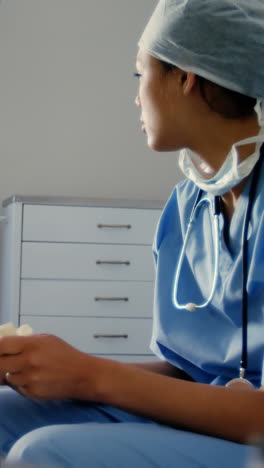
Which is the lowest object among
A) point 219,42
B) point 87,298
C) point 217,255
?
point 87,298

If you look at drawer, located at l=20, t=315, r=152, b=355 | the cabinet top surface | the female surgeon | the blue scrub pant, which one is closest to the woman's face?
the female surgeon

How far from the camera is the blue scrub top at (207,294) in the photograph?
118 cm

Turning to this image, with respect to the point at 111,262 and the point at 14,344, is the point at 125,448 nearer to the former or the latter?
the point at 14,344

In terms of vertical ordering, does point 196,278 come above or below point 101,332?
above

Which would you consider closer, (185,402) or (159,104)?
(185,402)

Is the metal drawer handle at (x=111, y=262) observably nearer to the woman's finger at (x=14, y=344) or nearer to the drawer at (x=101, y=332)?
the drawer at (x=101, y=332)

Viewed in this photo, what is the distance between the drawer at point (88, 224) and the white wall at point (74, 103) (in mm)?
740

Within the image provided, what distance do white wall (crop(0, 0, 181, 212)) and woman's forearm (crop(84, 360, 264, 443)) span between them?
10.1 ft

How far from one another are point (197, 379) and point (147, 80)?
0.56m

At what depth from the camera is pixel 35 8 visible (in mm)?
4043

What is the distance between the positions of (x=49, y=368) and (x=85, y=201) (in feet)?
7.62

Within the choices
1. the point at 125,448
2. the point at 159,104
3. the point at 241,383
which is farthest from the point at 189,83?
the point at 125,448

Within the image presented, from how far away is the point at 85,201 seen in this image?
10.9 feet

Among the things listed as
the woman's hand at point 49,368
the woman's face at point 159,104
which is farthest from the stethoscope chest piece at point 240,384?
the woman's face at point 159,104
